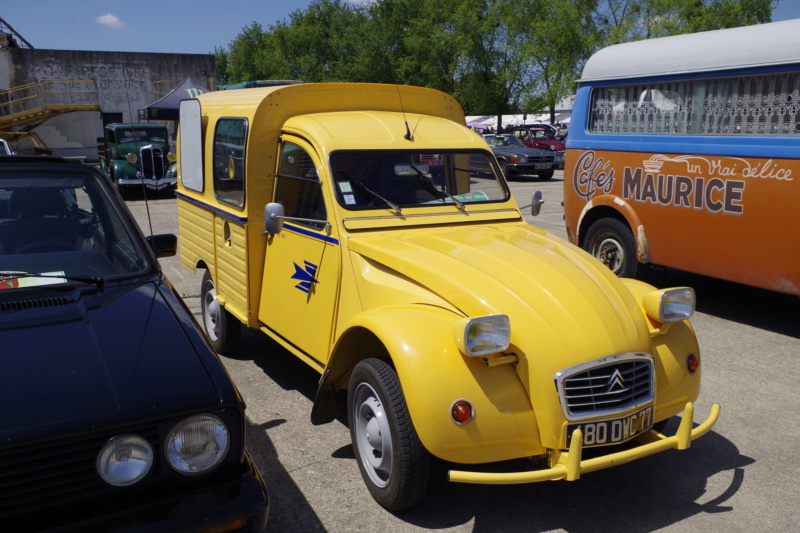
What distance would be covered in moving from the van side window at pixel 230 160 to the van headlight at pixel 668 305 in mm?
2935

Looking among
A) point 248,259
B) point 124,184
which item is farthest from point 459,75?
point 248,259

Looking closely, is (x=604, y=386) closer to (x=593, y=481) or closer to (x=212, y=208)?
(x=593, y=481)

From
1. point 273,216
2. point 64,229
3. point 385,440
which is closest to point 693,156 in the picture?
point 273,216

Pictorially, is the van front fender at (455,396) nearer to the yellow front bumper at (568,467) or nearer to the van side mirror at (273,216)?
the yellow front bumper at (568,467)

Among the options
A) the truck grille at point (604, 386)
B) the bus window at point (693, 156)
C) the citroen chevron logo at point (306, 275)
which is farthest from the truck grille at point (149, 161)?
the bus window at point (693, 156)

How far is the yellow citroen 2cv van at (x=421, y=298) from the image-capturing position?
3.13 m

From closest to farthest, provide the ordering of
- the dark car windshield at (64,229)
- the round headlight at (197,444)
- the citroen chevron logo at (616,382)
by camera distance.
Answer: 1. the round headlight at (197,444)
2. the citroen chevron logo at (616,382)
3. the dark car windshield at (64,229)

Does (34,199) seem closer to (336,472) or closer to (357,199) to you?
(357,199)

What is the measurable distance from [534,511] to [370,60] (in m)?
38.9

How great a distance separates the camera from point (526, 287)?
346 cm

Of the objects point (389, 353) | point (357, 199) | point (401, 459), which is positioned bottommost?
point (401, 459)

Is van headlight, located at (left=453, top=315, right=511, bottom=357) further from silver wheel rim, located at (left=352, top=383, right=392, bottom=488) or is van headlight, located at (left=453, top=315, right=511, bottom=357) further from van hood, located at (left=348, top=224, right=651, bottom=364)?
silver wheel rim, located at (left=352, top=383, right=392, bottom=488)

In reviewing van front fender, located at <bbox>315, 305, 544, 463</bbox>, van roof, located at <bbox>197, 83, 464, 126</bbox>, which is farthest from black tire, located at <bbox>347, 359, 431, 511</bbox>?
van roof, located at <bbox>197, 83, 464, 126</bbox>

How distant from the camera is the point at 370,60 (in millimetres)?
39969
